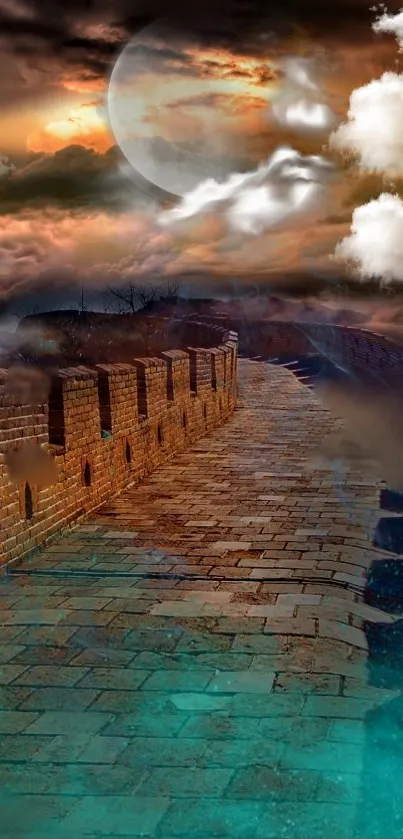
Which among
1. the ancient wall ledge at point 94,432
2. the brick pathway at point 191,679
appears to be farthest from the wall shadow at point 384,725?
the ancient wall ledge at point 94,432

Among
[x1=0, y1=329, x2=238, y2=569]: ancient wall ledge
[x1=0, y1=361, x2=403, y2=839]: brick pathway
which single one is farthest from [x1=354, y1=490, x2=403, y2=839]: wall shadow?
[x1=0, y1=329, x2=238, y2=569]: ancient wall ledge

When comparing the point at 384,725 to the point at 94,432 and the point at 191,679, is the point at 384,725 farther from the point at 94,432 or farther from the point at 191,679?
the point at 94,432

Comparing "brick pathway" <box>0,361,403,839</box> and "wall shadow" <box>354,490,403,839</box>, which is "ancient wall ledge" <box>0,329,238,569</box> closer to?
"brick pathway" <box>0,361,403,839</box>

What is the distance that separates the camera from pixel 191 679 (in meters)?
4.27

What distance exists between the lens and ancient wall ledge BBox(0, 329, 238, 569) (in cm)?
673

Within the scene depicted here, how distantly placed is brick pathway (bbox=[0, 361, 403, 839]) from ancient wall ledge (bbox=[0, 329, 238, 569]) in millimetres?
283

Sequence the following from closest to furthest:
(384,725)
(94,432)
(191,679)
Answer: (384,725) → (191,679) → (94,432)

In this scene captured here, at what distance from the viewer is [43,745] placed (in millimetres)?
3621

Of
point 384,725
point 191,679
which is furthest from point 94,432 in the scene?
point 384,725

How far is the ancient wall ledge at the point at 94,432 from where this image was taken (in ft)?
22.1

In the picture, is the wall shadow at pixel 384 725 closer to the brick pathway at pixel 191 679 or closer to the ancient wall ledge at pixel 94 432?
the brick pathway at pixel 191 679

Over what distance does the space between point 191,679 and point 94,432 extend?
4676mm

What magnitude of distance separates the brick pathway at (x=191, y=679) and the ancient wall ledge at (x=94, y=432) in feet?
0.93

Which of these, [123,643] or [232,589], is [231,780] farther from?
[232,589]
